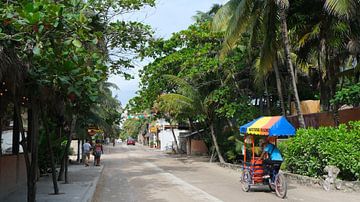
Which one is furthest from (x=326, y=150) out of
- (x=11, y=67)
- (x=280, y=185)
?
(x=11, y=67)

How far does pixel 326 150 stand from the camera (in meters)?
13.4

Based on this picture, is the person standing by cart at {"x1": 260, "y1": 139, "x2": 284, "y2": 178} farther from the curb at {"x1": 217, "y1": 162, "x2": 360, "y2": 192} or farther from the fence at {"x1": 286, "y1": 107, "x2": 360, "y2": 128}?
the fence at {"x1": 286, "y1": 107, "x2": 360, "y2": 128}

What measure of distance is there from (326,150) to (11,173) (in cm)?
1017

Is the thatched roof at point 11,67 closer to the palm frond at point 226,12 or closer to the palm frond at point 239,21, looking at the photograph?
the palm frond at point 239,21

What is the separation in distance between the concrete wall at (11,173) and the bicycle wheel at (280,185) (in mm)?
7781

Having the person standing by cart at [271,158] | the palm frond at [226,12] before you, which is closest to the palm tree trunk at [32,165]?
the person standing by cart at [271,158]

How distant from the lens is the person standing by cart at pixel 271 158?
12.2 meters

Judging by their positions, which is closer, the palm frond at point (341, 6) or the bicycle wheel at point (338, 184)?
the bicycle wheel at point (338, 184)

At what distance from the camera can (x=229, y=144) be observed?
27469mm

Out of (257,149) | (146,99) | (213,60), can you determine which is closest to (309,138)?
(257,149)

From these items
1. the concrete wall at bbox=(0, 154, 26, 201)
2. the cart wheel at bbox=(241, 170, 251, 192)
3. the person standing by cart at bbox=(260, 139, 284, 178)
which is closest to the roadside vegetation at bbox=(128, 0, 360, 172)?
the person standing by cart at bbox=(260, 139, 284, 178)

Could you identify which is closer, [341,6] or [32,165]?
[32,165]

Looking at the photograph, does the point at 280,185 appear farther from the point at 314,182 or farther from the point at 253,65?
the point at 253,65

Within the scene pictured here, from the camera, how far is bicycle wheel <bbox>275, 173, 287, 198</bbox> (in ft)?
37.7
